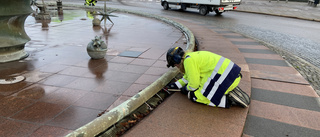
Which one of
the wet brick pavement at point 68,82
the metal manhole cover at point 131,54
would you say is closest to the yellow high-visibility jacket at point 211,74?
the wet brick pavement at point 68,82

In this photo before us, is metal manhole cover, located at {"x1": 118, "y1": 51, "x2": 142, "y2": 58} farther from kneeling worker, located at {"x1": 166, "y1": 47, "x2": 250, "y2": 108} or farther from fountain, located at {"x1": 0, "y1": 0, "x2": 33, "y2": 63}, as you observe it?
kneeling worker, located at {"x1": 166, "y1": 47, "x2": 250, "y2": 108}

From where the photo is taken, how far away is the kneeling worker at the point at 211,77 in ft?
9.71

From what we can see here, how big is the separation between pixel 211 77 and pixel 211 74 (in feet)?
0.13

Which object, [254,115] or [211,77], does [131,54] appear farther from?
[254,115]

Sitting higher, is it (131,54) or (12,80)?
(131,54)

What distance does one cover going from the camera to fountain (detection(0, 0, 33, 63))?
460cm

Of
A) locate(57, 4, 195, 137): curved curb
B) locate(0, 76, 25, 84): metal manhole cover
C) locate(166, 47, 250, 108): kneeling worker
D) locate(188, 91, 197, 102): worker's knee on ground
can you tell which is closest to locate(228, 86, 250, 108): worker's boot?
locate(166, 47, 250, 108): kneeling worker

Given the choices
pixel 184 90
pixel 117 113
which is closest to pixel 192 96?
pixel 184 90

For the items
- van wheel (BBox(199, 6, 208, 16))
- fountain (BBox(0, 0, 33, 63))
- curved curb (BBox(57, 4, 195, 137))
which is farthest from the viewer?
van wheel (BBox(199, 6, 208, 16))

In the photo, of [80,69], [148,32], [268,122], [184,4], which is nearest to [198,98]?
[268,122]

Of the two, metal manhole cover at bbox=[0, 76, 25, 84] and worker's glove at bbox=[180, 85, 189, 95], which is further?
metal manhole cover at bbox=[0, 76, 25, 84]

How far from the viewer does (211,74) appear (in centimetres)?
303

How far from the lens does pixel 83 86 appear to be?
3795 mm

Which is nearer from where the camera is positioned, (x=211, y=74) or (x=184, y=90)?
(x=211, y=74)
